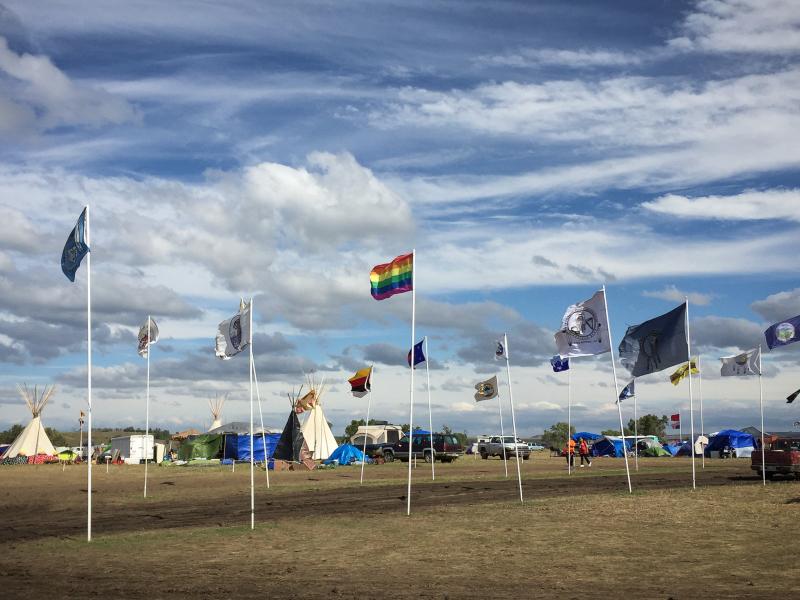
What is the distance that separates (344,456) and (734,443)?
33.6 meters

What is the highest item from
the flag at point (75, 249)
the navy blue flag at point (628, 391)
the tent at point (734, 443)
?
the flag at point (75, 249)

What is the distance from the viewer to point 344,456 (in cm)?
5816

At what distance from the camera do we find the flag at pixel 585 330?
26125mm

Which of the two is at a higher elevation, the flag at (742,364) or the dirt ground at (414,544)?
the flag at (742,364)

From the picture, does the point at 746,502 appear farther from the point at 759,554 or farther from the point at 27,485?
the point at 27,485

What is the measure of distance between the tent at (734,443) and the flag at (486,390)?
126 feet

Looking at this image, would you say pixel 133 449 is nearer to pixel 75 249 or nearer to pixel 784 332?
pixel 75 249

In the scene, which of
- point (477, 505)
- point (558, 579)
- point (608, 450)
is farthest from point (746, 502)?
point (608, 450)

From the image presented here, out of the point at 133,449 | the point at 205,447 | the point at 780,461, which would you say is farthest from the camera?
the point at 133,449

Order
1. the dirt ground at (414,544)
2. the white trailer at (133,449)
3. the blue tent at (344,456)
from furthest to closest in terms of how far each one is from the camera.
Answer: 1. the white trailer at (133,449)
2. the blue tent at (344,456)
3. the dirt ground at (414,544)

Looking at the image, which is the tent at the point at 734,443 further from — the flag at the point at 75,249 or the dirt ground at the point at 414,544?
the flag at the point at 75,249

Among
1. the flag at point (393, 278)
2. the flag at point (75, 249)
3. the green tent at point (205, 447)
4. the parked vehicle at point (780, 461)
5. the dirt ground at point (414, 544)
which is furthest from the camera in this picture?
the green tent at point (205, 447)

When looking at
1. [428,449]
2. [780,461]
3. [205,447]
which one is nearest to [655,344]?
[780,461]

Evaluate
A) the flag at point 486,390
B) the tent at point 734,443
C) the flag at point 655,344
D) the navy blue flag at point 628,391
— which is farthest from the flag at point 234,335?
the tent at point 734,443
